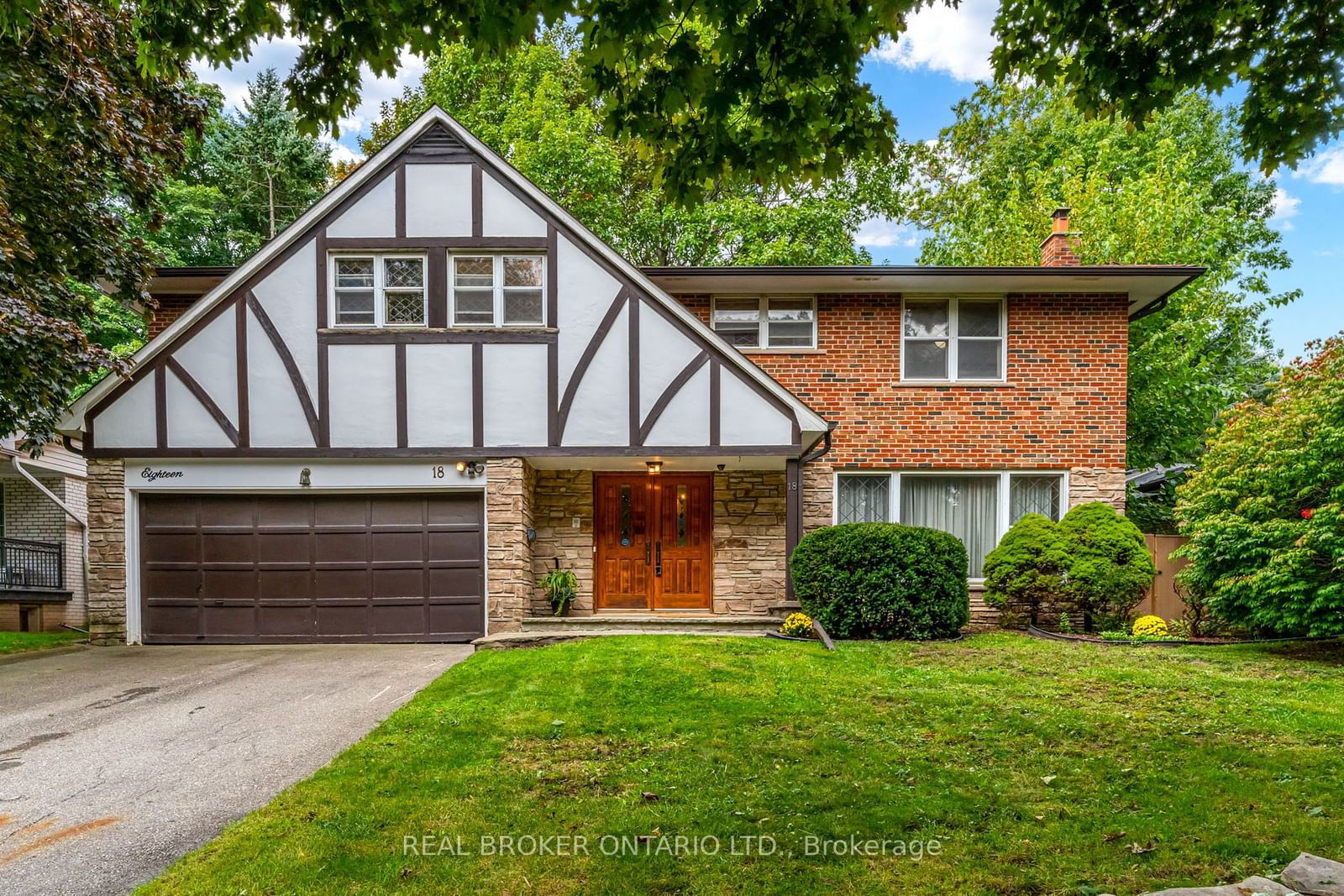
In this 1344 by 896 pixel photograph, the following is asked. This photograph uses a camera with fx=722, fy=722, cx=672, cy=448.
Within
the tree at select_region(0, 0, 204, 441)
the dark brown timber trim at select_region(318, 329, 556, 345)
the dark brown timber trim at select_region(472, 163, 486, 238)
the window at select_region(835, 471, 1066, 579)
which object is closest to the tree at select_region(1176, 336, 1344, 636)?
the window at select_region(835, 471, 1066, 579)

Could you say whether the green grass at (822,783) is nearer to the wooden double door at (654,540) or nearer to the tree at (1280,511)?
the tree at (1280,511)

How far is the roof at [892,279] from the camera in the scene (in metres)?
11.0

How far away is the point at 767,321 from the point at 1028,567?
5.46m

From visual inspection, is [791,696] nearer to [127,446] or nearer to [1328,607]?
[1328,607]

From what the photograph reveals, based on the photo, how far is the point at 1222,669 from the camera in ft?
25.0

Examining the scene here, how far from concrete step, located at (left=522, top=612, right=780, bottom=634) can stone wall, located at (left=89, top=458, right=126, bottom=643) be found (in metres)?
5.70

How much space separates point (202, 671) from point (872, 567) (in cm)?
820

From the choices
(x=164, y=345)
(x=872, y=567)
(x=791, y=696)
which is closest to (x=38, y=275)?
(x=164, y=345)

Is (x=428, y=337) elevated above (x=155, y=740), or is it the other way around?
(x=428, y=337)

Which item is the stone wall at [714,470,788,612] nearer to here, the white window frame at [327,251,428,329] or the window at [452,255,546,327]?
the window at [452,255,546,327]

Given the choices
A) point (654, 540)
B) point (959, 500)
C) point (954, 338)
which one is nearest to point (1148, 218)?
point (954, 338)

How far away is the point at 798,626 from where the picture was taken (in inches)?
373

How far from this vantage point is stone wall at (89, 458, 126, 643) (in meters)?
10.0

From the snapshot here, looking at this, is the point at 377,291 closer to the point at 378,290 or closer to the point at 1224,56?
the point at 378,290
